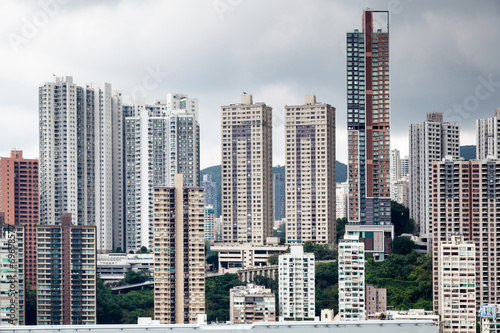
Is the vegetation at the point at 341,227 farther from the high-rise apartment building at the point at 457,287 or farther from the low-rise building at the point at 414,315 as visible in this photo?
the low-rise building at the point at 414,315

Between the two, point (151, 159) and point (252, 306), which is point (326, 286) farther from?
point (151, 159)

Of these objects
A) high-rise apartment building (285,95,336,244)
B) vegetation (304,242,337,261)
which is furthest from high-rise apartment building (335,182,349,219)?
vegetation (304,242,337,261)

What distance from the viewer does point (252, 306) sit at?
16.0 m

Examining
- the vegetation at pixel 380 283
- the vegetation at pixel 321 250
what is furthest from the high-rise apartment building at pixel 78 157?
the vegetation at pixel 321 250

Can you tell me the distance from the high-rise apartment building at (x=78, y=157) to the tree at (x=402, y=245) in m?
7.54

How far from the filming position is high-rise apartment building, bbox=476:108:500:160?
22.6 meters

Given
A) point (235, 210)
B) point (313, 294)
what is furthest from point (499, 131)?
point (313, 294)

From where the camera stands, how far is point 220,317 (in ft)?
55.2

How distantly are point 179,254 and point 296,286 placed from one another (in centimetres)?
228

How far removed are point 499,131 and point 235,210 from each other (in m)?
7.11

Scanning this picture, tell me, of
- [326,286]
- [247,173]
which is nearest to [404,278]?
[326,286]

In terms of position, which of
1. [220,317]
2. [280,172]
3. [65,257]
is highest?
[280,172]

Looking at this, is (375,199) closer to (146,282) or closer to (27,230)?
(146,282)

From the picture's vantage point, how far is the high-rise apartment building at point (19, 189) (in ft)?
63.2
